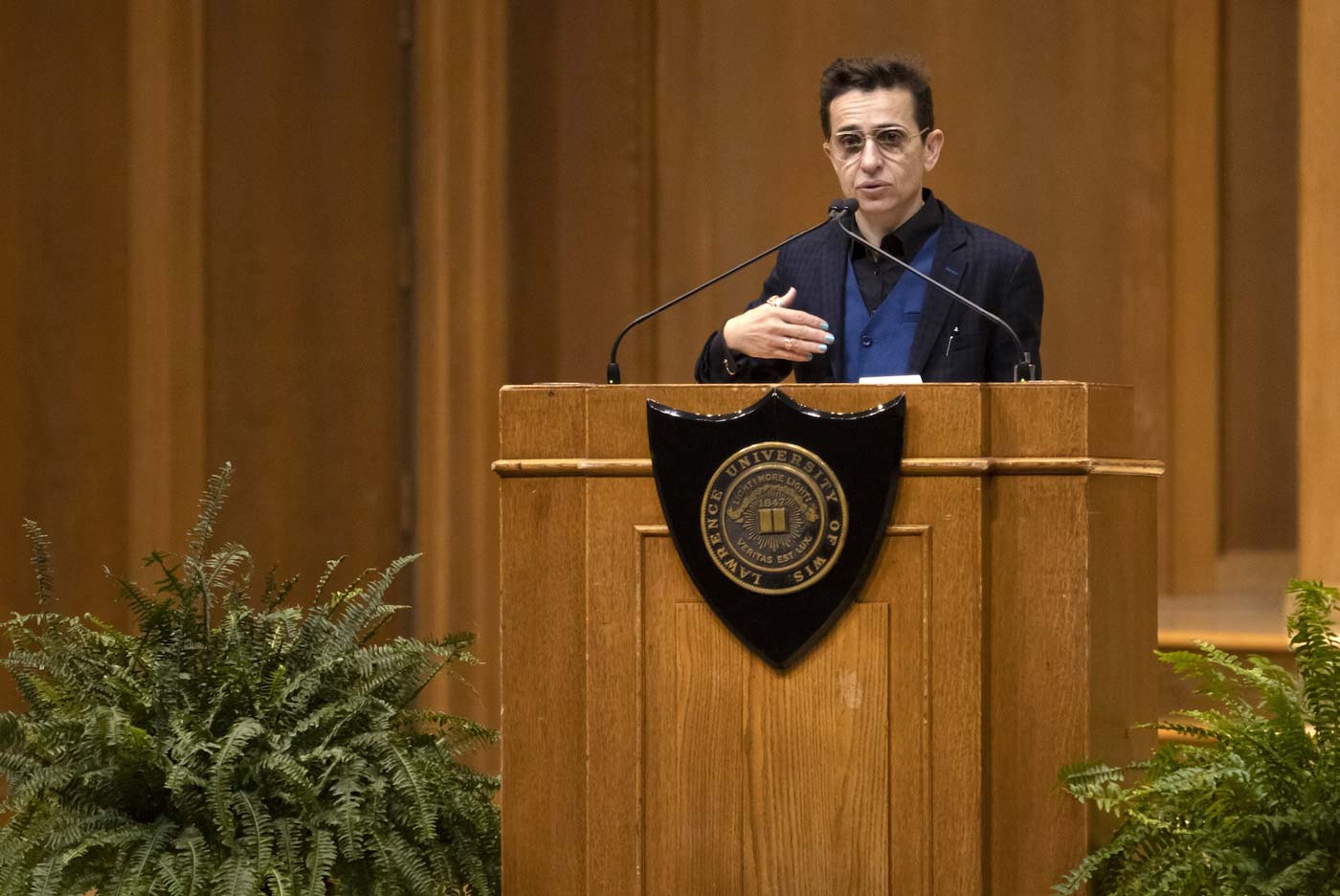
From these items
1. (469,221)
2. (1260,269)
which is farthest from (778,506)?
(1260,269)

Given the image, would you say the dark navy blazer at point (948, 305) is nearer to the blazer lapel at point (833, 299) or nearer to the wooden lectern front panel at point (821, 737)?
the blazer lapel at point (833, 299)

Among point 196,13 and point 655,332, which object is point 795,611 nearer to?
point 196,13

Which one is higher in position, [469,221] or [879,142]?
[469,221]

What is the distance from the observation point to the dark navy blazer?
2471 mm

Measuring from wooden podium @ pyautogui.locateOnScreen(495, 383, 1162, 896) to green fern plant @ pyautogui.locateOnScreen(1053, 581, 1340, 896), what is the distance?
6 cm

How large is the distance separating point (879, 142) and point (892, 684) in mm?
1017

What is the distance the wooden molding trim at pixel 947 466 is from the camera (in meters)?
1.94

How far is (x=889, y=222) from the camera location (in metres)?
2.66

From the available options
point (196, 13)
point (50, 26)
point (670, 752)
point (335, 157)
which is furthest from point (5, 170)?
point (670, 752)

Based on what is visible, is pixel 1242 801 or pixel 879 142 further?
pixel 879 142

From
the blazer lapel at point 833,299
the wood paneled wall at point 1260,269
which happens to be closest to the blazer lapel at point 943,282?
the blazer lapel at point 833,299

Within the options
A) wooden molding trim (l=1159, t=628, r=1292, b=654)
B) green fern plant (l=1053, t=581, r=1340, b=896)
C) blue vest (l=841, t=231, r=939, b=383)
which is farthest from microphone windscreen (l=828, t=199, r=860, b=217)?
wooden molding trim (l=1159, t=628, r=1292, b=654)

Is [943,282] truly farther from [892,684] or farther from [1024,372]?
[892,684]

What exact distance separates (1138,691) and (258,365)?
2.82 m
